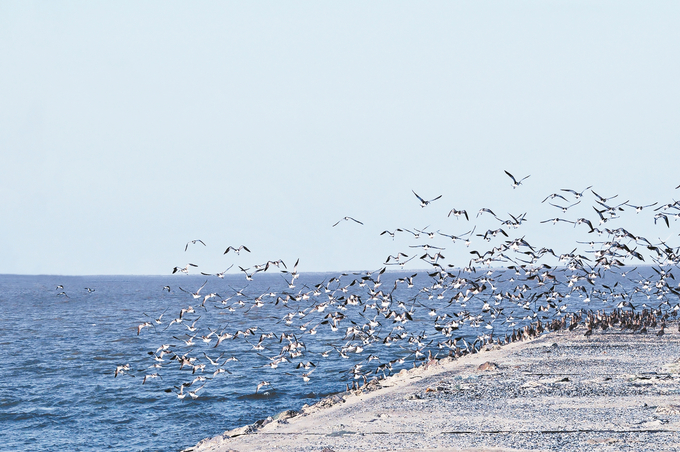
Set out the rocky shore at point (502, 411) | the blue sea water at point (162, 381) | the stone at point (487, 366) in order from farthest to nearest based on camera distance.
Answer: the stone at point (487, 366) < the blue sea water at point (162, 381) < the rocky shore at point (502, 411)

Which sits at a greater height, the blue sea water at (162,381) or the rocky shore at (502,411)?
the rocky shore at (502,411)

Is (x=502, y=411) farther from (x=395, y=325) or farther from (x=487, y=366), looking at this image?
(x=395, y=325)

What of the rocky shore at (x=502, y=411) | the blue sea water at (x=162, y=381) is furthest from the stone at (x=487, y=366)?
the blue sea water at (x=162, y=381)

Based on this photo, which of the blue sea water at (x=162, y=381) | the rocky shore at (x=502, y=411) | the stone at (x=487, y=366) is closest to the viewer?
the rocky shore at (x=502, y=411)

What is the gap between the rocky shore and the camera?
63.9ft

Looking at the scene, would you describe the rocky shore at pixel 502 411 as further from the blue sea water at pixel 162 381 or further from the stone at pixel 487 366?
the blue sea water at pixel 162 381

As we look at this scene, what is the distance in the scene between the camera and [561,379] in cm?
2834

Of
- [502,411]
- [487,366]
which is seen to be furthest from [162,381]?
[502,411]

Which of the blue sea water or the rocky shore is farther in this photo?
the blue sea water

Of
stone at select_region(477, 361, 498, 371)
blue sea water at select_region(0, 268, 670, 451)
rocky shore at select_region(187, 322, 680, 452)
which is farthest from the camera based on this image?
stone at select_region(477, 361, 498, 371)

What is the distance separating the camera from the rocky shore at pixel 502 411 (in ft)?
63.9

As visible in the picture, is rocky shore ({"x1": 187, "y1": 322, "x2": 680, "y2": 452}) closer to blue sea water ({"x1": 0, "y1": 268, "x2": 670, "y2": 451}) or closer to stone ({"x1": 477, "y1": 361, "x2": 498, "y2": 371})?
stone ({"x1": 477, "y1": 361, "x2": 498, "y2": 371})

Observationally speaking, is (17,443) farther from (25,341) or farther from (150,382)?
(25,341)

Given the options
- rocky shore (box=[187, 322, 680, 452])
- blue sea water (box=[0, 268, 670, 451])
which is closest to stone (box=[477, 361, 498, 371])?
rocky shore (box=[187, 322, 680, 452])
